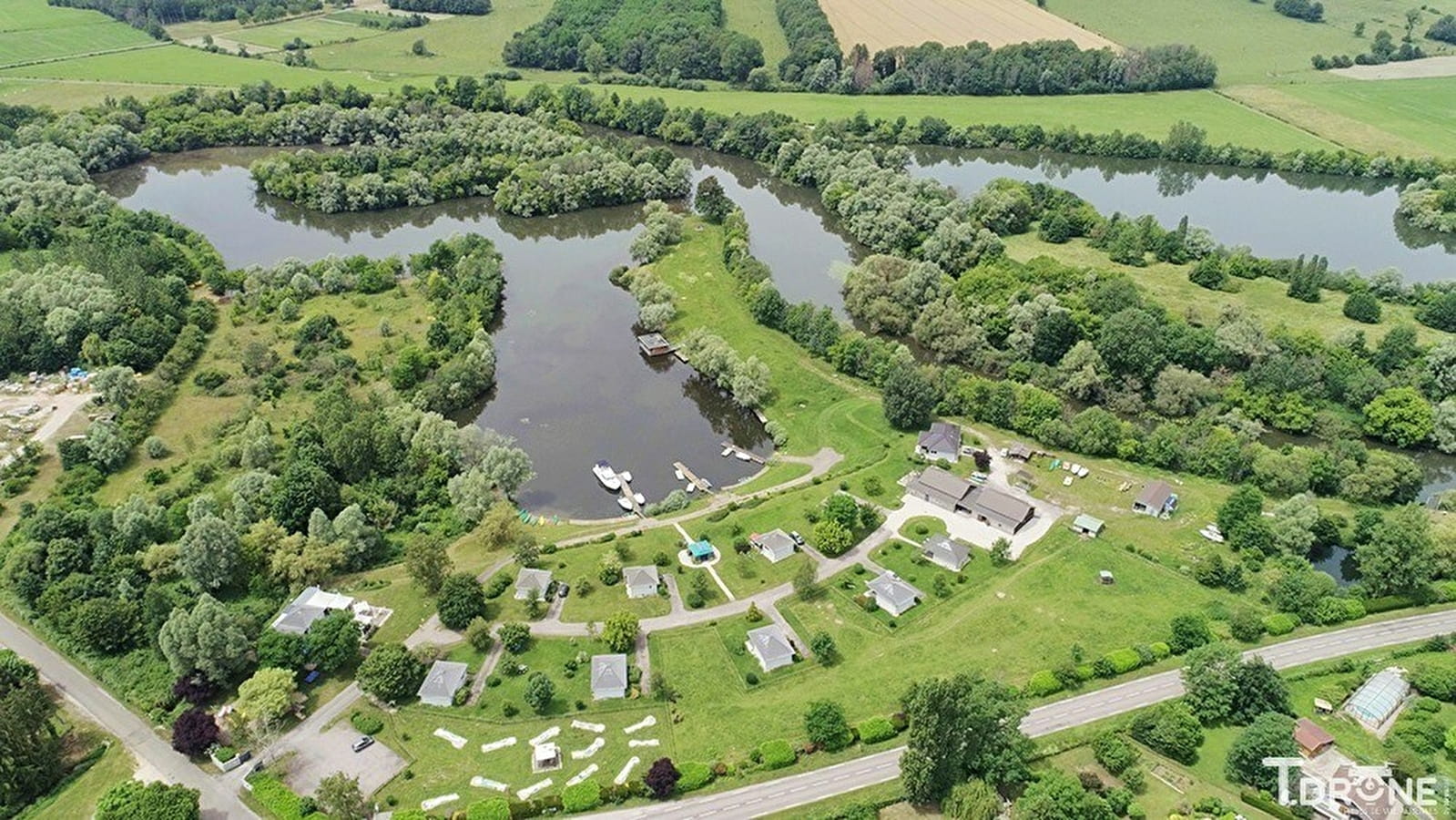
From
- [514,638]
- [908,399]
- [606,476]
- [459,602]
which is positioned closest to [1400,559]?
[908,399]

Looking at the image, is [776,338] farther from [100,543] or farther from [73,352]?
[73,352]

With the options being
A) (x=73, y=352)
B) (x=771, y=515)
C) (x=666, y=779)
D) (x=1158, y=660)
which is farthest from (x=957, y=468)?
(x=73, y=352)

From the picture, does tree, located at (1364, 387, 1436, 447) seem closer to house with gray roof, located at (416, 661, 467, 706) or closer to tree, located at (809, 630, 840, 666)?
tree, located at (809, 630, 840, 666)

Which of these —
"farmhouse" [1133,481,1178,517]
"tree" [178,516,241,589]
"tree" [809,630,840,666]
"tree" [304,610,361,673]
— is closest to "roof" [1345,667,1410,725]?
"farmhouse" [1133,481,1178,517]

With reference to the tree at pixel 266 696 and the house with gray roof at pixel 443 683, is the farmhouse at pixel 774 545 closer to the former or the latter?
the house with gray roof at pixel 443 683

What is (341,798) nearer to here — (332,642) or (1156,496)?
(332,642)

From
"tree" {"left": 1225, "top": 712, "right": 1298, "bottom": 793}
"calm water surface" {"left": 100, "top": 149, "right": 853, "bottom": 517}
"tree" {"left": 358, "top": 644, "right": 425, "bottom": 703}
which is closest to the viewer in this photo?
"tree" {"left": 1225, "top": 712, "right": 1298, "bottom": 793}
